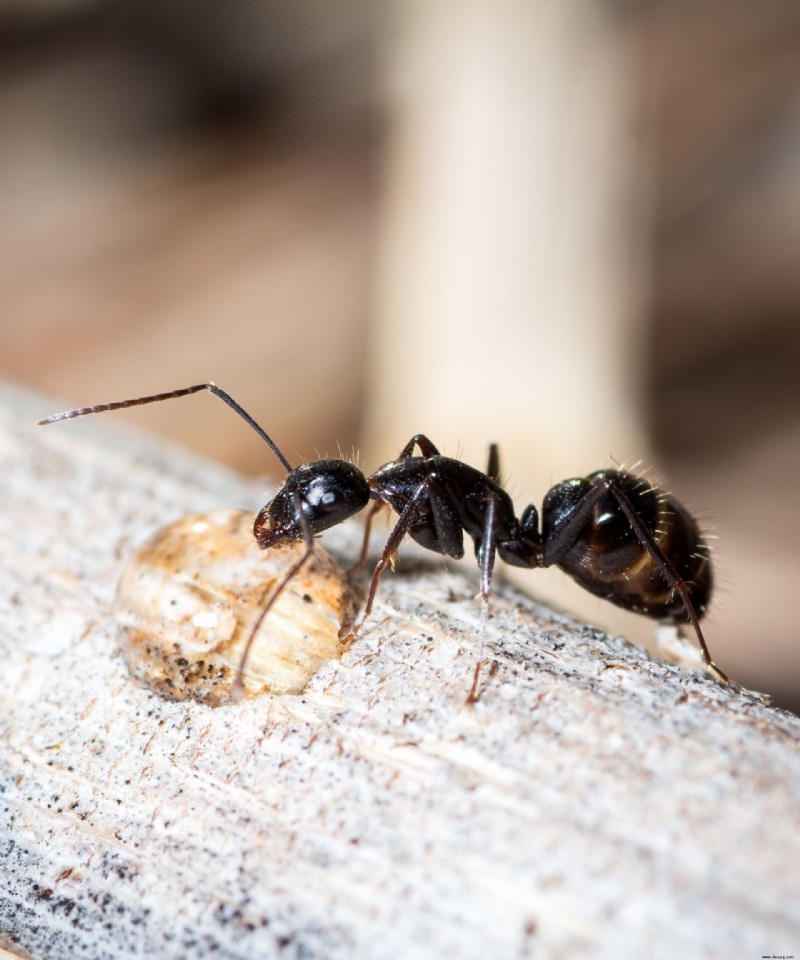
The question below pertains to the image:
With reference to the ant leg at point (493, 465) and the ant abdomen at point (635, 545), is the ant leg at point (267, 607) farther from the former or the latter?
the ant leg at point (493, 465)

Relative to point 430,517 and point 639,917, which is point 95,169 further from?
point 639,917

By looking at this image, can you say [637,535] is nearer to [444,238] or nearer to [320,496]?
[320,496]

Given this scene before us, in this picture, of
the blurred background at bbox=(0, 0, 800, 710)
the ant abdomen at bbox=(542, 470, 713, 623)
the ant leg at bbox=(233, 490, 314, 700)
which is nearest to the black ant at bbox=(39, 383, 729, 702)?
the ant abdomen at bbox=(542, 470, 713, 623)

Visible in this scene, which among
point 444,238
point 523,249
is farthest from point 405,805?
point 444,238

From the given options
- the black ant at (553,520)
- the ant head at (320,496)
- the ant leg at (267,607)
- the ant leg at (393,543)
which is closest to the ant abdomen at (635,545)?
the black ant at (553,520)

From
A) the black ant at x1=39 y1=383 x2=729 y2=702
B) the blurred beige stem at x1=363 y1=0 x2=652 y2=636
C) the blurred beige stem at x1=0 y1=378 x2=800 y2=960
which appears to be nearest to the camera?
the blurred beige stem at x1=0 y1=378 x2=800 y2=960

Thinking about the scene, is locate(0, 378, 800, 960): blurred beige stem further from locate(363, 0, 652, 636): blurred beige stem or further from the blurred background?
locate(363, 0, 652, 636): blurred beige stem

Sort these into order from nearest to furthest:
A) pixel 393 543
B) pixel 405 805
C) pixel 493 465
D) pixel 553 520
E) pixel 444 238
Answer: pixel 405 805
pixel 393 543
pixel 553 520
pixel 493 465
pixel 444 238
